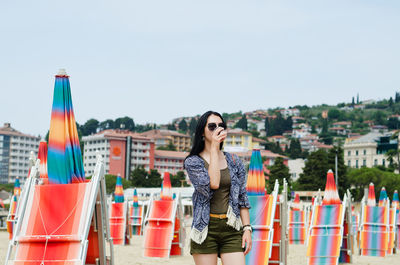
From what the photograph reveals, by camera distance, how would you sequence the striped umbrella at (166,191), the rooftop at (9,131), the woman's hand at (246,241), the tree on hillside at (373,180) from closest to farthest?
the woman's hand at (246,241) < the striped umbrella at (166,191) < the tree on hillside at (373,180) < the rooftop at (9,131)

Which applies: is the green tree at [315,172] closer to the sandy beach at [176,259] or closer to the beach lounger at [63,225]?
the sandy beach at [176,259]

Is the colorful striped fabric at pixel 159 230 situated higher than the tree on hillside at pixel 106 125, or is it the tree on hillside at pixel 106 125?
the tree on hillside at pixel 106 125

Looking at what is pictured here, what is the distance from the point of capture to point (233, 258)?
375 cm

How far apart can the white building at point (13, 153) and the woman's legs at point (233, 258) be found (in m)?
143

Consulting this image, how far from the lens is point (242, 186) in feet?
12.9

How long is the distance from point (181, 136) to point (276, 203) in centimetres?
15555

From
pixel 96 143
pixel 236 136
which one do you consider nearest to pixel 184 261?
pixel 96 143

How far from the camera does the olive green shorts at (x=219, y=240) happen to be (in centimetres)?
378

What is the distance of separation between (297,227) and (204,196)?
60.4ft

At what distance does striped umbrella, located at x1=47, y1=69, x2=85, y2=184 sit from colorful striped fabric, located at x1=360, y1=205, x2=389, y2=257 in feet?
36.0

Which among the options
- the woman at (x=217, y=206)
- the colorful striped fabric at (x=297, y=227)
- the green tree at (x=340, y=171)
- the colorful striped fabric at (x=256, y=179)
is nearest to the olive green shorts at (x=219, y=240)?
the woman at (x=217, y=206)

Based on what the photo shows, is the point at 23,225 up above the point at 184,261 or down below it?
above

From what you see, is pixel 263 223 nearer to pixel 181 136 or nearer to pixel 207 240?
pixel 207 240

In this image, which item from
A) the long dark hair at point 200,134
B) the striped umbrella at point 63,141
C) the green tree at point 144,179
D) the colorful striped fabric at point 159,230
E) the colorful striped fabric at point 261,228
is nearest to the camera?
the long dark hair at point 200,134
